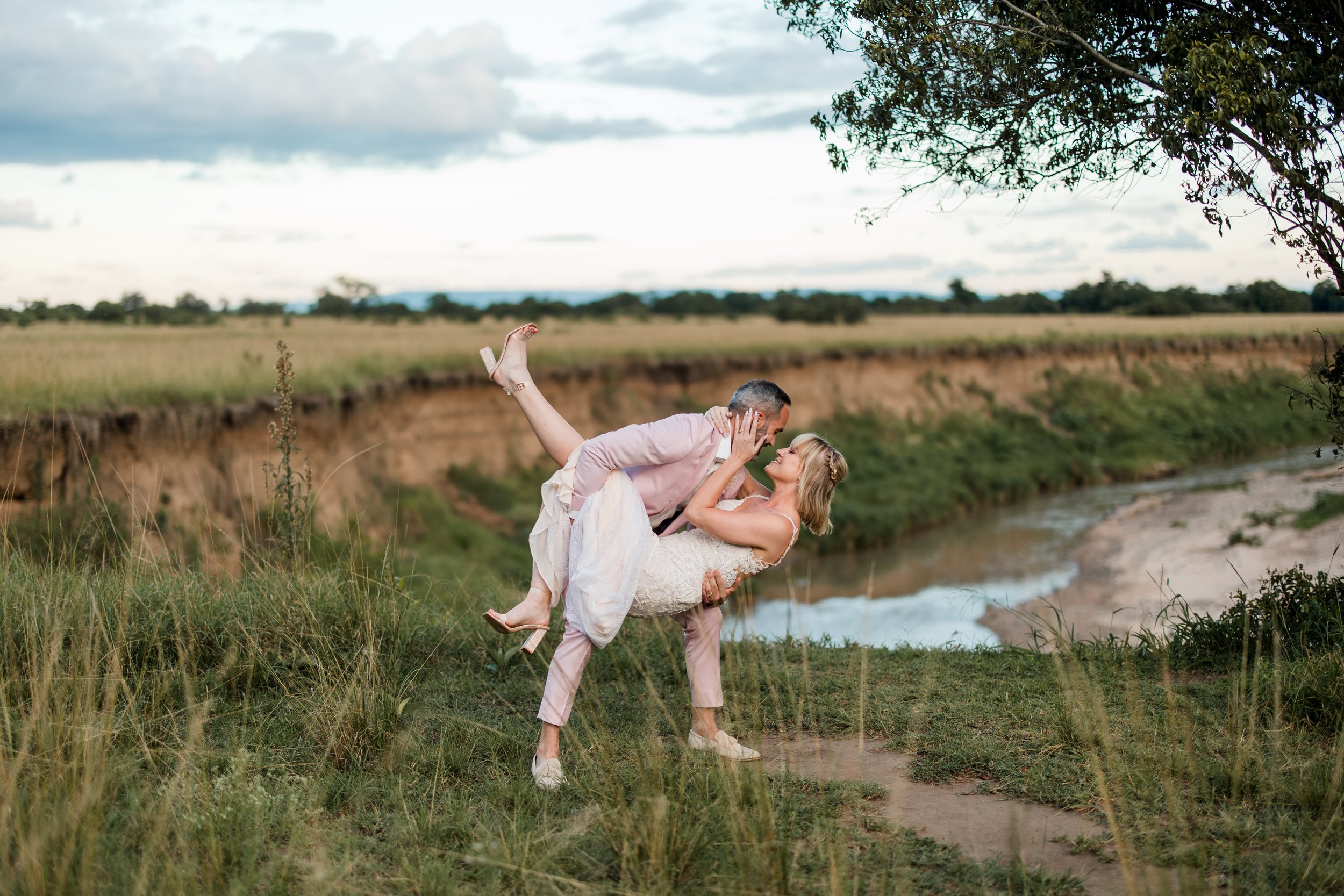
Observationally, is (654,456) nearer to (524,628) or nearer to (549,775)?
(524,628)

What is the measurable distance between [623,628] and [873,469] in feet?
66.1

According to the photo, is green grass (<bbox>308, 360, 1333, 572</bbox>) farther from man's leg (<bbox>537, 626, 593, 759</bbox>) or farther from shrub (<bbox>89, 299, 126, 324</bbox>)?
shrub (<bbox>89, 299, 126, 324</bbox>)

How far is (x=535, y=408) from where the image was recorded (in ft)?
16.3

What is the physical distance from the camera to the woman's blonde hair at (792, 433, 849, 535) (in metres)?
4.75

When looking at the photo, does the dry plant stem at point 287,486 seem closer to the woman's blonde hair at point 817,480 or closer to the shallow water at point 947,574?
the woman's blonde hair at point 817,480

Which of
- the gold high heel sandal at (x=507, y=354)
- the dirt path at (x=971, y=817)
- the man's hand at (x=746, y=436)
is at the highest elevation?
the gold high heel sandal at (x=507, y=354)

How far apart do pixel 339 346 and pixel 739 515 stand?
19920mm

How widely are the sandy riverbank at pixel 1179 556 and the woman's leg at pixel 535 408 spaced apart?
22.1ft

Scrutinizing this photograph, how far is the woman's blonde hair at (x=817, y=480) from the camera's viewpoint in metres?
4.75

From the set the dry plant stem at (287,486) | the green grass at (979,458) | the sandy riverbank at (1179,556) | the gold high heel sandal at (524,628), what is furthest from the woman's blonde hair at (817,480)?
the green grass at (979,458)

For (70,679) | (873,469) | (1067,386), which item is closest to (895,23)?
(70,679)

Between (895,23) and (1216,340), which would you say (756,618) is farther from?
(1216,340)

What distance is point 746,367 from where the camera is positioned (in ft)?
93.3

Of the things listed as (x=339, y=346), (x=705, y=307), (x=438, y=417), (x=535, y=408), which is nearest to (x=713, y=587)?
(x=535, y=408)
